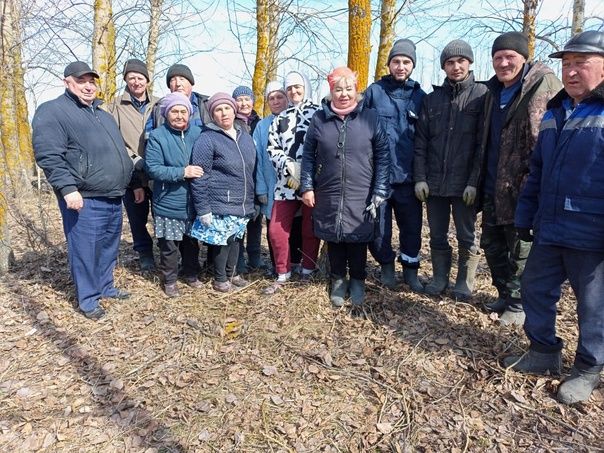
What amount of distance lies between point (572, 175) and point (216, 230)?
3.20 meters

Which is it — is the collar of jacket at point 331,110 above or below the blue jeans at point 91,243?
above

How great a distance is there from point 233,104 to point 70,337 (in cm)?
280

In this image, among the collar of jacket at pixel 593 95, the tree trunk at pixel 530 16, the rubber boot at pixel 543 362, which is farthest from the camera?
the tree trunk at pixel 530 16

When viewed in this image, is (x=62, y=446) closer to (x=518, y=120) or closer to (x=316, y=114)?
(x=316, y=114)

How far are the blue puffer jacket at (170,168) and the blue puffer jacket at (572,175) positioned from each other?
3224 mm

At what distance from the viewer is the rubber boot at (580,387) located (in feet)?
9.49

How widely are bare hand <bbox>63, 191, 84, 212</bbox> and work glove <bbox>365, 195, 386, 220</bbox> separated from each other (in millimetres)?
2709

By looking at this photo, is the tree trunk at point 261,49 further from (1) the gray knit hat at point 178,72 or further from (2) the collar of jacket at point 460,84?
(2) the collar of jacket at point 460,84

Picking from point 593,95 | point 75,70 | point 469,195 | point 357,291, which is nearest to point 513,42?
point 593,95

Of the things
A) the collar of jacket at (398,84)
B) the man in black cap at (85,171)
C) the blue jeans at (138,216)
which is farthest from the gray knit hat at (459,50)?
the blue jeans at (138,216)

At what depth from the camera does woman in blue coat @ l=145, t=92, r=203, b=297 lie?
13.8 feet

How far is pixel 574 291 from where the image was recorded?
2914 millimetres

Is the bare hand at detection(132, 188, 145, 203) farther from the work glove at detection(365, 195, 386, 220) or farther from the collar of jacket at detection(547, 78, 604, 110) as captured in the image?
the collar of jacket at detection(547, 78, 604, 110)

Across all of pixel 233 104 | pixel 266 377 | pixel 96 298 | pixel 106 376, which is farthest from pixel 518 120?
pixel 96 298
